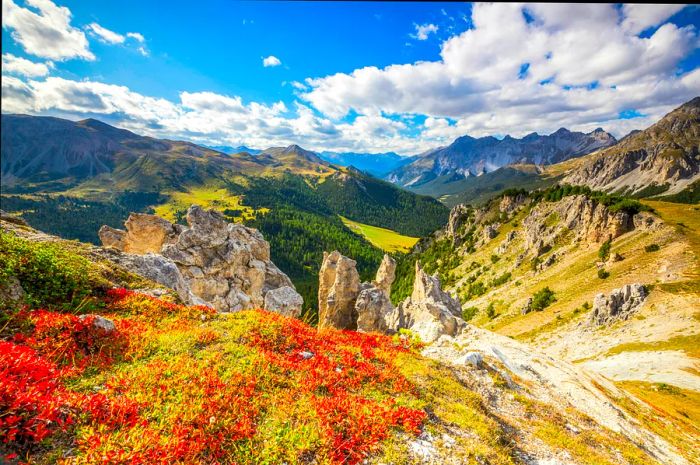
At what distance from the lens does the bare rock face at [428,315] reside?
111ft

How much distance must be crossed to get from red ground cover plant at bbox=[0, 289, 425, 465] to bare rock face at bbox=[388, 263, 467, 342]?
57.1ft

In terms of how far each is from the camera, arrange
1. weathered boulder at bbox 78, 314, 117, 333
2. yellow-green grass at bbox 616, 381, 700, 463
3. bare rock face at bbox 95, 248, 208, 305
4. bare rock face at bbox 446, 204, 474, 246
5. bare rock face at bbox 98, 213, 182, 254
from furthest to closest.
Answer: bare rock face at bbox 446, 204, 474, 246, bare rock face at bbox 98, 213, 182, 254, bare rock face at bbox 95, 248, 208, 305, yellow-green grass at bbox 616, 381, 700, 463, weathered boulder at bbox 78, 314, 117, 333

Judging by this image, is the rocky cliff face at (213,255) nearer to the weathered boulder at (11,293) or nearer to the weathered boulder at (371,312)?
the weathered boulder at (371,312)

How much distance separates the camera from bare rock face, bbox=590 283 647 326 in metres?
59.1

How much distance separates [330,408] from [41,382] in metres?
9.11

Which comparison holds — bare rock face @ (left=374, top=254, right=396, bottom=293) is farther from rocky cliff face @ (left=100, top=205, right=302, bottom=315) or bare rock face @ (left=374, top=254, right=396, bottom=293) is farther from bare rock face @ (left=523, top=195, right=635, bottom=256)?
A: bare rock face @ (left=523, top=195, right=635, bottom=256)

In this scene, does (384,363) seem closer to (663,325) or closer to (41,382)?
(41,382)

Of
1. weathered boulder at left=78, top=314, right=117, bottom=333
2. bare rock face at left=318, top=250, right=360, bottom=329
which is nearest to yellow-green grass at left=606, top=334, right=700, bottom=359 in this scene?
bare rock face at left=318, top=250, right=360, bottom=329

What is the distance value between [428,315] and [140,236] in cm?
4855

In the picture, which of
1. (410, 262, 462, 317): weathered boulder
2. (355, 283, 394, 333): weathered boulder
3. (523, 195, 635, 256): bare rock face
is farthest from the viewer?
(523, 195, 635, 256): bare rock face

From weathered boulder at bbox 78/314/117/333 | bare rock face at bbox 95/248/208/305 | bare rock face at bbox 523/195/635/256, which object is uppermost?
bare rock face at bbox 523/195/635/256

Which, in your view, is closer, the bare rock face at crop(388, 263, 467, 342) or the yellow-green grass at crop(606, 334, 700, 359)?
the bare rock face at crop(388, 263, 467, 342)

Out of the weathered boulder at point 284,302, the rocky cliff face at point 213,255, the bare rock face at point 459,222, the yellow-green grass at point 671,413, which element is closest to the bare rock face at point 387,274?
the rocky cliff face at point 213,255

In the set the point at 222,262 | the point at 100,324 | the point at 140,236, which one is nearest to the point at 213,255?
the point at 222,262
